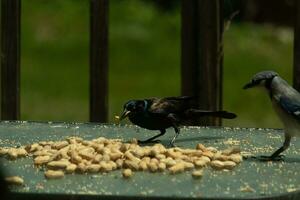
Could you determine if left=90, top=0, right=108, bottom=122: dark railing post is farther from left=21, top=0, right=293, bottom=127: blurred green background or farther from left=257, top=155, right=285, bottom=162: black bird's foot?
left=21, top=0, right=293, bottom=127: blurred green background

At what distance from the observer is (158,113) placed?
322 centimetres

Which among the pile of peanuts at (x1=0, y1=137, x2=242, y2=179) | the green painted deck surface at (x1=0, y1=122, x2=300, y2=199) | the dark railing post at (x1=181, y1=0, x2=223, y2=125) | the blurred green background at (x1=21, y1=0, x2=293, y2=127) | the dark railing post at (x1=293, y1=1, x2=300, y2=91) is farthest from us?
the blurred green background at (x1=21, y1=0, x2=293, y2=127)

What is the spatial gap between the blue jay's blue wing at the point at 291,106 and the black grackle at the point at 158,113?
36cm

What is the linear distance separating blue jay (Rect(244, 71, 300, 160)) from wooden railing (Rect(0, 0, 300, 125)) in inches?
34.4

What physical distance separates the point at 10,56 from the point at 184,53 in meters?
0.75

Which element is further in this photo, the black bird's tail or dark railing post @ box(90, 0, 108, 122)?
dark railing post @ box(90, 0, 108, 122)

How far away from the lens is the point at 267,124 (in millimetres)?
6977

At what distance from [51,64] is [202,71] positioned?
455cm

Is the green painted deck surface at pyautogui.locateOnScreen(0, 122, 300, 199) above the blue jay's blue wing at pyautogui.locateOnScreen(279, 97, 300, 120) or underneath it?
underneath

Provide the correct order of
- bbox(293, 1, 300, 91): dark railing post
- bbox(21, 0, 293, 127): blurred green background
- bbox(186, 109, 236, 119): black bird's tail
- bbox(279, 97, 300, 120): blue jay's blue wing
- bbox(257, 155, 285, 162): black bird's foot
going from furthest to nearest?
bbox(21, 0, 293, 127): blurred green background, bbox(293, 1, 300, 91): dark railing post, bbox(186, 109, 236, 119): black bird's tail, bbox(279, 97, 300, 120): blue jay's blue wing, bbox(257, 155, 285, 162): black bird's foot

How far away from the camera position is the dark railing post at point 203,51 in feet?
13.3

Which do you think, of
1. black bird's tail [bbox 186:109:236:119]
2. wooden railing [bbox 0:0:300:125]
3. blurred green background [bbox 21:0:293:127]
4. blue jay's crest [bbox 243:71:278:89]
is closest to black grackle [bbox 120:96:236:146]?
black bird's tail [bbox 186:109:236:119]

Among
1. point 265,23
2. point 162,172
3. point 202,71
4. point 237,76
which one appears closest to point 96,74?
point 202,71

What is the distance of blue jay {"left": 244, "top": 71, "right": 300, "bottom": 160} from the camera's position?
120 inches
